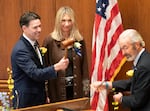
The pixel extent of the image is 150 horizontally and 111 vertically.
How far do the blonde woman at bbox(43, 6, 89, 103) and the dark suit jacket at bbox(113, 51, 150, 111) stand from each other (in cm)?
109

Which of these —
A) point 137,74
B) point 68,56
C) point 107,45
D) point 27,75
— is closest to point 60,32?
point 68,56

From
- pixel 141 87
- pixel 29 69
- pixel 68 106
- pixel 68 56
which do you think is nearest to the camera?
pixel 141 87

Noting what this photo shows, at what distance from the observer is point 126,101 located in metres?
3.00

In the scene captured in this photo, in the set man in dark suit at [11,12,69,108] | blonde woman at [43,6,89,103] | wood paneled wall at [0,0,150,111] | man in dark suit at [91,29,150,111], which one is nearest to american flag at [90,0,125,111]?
blonde woman at [43,6,89,103]

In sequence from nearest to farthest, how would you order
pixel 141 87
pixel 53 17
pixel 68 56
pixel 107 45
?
pixel 141 87 → pixel 68 56 → pixel 107 45 → pixel 53 17

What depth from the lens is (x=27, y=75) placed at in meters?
3.58

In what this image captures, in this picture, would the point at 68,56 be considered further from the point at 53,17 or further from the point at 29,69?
the point at 53,17

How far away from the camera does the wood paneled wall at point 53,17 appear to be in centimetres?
436

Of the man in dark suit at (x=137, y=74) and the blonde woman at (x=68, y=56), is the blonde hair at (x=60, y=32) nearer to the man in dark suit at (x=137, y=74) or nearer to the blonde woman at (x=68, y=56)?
the blonde woman at (x=68, y=56)

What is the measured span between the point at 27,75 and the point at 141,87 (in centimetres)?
109

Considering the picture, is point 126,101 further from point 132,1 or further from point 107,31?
point 132,1

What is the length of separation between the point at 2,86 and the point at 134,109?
8.38ft

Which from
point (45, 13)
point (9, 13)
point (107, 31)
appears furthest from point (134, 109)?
point (9, 13)

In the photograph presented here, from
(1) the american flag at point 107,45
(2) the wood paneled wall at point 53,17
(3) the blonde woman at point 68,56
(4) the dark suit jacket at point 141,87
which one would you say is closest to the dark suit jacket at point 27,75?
(3) the blonde woman at point 68,56
